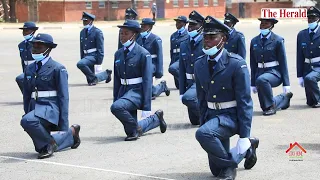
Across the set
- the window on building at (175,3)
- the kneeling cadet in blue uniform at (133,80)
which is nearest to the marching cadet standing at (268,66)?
the kneeling cadet in blue uniform at (133,80)

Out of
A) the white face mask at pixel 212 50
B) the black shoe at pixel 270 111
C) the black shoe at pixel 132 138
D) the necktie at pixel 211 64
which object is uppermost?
the white face mask at pixel 212 50

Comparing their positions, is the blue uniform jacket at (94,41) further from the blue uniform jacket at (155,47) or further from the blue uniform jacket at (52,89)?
the blue uniform jacket at (52,89)

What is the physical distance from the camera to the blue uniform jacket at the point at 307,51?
15.0 m

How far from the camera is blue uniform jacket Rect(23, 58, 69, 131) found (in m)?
10.6

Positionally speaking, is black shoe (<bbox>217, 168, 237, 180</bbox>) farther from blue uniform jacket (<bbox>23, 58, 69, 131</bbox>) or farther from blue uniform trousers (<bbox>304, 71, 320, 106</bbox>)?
blue uniform trousers (<bbox>304, 71, 320, 106</bbox>)

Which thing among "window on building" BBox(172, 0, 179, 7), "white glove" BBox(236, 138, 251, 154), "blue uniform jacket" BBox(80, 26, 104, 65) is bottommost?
"window on building" BBox(172, 0, 179, 7)

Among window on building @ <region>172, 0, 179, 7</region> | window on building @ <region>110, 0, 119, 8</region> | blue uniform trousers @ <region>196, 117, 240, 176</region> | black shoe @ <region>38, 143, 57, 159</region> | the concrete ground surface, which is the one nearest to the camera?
blue uniform trousers @ <region>196, 117, 240, 176</region>

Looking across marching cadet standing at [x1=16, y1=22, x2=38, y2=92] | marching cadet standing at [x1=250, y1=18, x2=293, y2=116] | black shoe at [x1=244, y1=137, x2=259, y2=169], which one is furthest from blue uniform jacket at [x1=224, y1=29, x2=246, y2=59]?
black shoe at [x1=244, y1=137, x2=259, y2=169]

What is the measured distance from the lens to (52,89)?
35.2 feet

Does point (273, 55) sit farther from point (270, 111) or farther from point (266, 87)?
point (270, 111)

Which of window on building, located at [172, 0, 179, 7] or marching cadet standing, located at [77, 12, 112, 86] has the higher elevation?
marching cadet standing, located at [77, 12, 112, 86]

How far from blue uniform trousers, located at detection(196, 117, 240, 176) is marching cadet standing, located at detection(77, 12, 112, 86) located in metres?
11.1

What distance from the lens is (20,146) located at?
11555 millimetres

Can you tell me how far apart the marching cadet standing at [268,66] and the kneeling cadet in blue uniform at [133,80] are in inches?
123
